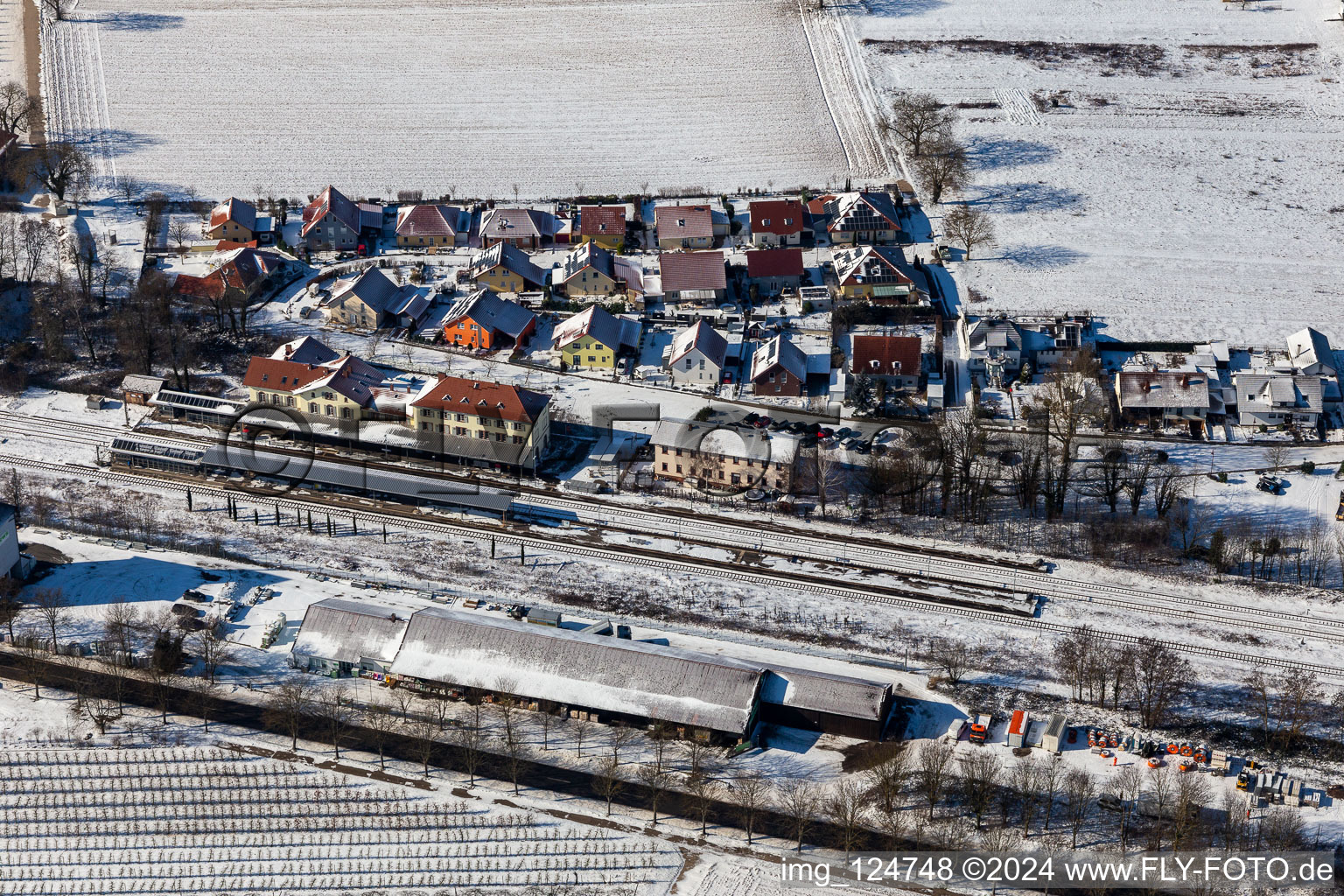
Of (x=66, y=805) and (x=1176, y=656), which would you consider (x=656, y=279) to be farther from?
(x=66, y=805)

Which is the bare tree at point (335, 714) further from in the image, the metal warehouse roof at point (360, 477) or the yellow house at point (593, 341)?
the yellow house at point (593, 341)

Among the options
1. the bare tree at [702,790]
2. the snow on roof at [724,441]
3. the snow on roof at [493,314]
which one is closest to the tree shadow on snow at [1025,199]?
the snow on roof at [493,314]

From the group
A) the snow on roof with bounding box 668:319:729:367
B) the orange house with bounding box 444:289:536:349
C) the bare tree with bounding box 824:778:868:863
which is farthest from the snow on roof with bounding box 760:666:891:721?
the orange house with bounding box 444:289:536:349

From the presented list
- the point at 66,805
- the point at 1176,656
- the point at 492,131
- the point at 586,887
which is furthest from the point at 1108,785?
the point at 492,131

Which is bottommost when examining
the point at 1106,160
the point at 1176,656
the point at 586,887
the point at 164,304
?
the point at 586,887

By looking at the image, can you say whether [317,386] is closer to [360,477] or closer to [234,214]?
[360,477]

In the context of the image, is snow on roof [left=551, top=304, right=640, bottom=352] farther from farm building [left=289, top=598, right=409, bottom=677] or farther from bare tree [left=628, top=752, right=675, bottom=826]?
bare tree [left=628, top=752, right=675, bottom=826]

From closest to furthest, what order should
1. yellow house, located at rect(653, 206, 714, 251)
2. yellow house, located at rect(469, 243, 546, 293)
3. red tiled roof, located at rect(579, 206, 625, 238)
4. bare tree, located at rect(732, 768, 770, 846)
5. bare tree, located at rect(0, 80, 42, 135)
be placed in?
bare tree, located at rect(732, 768, 770, 846) < yellow house, located at rect(469, 243, 546, 293) < yellow house, located at rect(653, 206, 714, 251) < red tiled roof, located at rect(579, 206, 625, 238) < bare tree, located at rect(0, 80, 42, 135)
